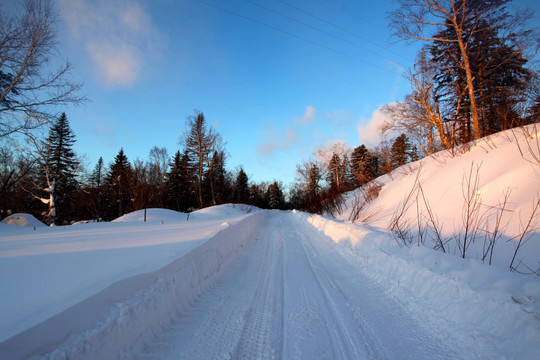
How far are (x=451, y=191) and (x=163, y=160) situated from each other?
3509 cm

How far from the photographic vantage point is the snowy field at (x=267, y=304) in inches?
64.3

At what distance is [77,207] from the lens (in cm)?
2670

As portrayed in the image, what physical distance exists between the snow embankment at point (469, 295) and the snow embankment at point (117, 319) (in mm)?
2955

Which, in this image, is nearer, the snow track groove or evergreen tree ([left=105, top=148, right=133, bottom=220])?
the snow track groove

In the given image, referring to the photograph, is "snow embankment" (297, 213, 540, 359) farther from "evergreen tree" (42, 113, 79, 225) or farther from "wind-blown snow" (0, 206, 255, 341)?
"evergreen tree" (42, 113, 79, 225)

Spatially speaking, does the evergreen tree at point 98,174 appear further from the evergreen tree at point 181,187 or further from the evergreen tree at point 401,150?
the evergreen tree at point 401,150

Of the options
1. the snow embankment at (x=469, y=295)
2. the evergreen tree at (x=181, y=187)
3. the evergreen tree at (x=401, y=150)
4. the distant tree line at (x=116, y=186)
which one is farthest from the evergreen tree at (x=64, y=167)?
the evergreen tree at (x=401, y=150)

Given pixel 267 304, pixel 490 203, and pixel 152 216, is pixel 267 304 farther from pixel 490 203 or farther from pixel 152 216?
pixel 152 216

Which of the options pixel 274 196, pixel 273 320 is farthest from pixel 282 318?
pixel 274 196

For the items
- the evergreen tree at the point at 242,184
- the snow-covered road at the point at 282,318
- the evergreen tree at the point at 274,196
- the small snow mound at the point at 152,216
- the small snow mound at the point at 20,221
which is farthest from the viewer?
the evergreen tree at the point at 274,196

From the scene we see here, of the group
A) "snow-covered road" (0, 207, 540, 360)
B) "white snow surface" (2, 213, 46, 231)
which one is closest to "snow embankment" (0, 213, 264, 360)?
"snow-covered road" (0, 207, 540, 360)

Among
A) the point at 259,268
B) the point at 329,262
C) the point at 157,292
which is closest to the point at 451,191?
the point at 329,262

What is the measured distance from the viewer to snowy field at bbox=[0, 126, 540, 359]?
1633 mm

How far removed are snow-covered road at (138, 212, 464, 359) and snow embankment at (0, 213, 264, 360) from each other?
0.56 feet
